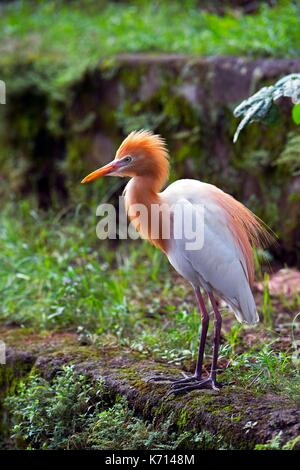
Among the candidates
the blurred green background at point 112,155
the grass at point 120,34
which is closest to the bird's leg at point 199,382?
the blurred green background at point 112,155

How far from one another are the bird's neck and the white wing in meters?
0.09

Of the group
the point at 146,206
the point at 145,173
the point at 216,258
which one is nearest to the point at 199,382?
the point at 216,258

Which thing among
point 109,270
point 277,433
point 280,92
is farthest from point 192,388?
point 109,270

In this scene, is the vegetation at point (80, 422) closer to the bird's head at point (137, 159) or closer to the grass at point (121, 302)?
the grass at point (121, 302)

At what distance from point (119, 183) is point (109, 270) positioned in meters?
1.21

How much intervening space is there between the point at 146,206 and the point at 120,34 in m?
5.01

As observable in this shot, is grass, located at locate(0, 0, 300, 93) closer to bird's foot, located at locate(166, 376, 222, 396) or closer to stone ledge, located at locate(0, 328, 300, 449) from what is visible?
stone ledge, located at locate(0, 328, 300, 449)

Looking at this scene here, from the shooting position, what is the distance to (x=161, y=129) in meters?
7.21

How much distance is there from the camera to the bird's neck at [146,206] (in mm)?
4211

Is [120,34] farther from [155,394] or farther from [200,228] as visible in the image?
[155,394]

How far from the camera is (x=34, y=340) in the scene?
5039mm

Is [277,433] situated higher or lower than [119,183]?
lower

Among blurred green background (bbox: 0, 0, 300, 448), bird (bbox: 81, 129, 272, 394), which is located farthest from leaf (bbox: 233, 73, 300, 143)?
bird (bbox: 81, 129, 272, 394)

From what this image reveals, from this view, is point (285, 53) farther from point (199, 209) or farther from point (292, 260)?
point (199, 209)
